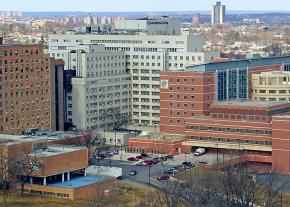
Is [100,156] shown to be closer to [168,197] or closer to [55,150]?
[55,150]

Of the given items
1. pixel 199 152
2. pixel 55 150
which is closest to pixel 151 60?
pixel 199 152

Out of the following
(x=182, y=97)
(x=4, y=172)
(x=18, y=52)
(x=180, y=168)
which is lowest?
(x=180, y=168)

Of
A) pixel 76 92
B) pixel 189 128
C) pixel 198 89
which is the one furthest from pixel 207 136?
pixel 76 92

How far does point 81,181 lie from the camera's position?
40531mm

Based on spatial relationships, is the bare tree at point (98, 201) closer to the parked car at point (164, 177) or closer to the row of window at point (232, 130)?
the parked car at point (164, 177)

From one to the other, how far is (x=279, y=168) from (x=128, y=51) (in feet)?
57.0

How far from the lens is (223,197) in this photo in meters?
35.8

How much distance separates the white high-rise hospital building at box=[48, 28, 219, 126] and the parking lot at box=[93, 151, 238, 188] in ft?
30.0

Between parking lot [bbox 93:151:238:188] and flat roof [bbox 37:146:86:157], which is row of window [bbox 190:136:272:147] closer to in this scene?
parking lot [bbox 93:151:238:188]

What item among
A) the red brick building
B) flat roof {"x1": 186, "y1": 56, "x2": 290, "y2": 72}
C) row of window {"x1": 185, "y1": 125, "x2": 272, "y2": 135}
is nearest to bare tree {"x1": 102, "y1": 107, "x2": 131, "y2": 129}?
the red brick building

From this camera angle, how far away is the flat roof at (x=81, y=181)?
39.5 m

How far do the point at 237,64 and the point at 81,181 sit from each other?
56.8 feet

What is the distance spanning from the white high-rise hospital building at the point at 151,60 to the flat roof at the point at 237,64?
3.09 metres

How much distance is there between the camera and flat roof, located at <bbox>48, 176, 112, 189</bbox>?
3947cm
